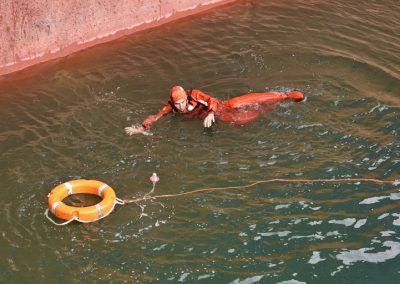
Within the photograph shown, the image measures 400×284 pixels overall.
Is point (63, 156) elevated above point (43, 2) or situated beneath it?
situated beneath

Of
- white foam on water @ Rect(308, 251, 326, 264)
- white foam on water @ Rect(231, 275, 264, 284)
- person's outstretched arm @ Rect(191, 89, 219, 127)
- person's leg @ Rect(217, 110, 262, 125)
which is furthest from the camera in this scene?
person's leg @ Rect(217, 110, 262, 125)

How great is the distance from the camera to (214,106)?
10969 millimetres

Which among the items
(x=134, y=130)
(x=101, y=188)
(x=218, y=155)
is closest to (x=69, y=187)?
(x=101, y=188)

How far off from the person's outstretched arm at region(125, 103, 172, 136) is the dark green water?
178 mm

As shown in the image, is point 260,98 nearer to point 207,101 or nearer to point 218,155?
point 207,101

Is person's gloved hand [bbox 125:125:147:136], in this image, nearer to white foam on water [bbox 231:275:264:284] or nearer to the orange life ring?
the orange life ring

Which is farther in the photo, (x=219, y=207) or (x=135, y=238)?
(x=219, y=207)

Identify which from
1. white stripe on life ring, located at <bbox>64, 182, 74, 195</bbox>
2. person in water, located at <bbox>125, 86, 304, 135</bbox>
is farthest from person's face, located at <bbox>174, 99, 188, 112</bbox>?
white stripe on life ring, located at <bbox>64, 182, 74, 195</bbox>

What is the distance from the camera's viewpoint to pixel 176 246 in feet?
27.5

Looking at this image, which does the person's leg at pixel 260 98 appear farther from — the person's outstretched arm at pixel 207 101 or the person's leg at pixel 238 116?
the person's outstretched arm at pixel 207 101

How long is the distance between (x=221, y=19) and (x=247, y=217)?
24.8ft

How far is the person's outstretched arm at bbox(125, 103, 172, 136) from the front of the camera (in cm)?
1072

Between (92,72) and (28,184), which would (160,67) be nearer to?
(92,72)

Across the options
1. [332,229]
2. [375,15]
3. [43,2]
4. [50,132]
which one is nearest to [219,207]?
[332,229]
